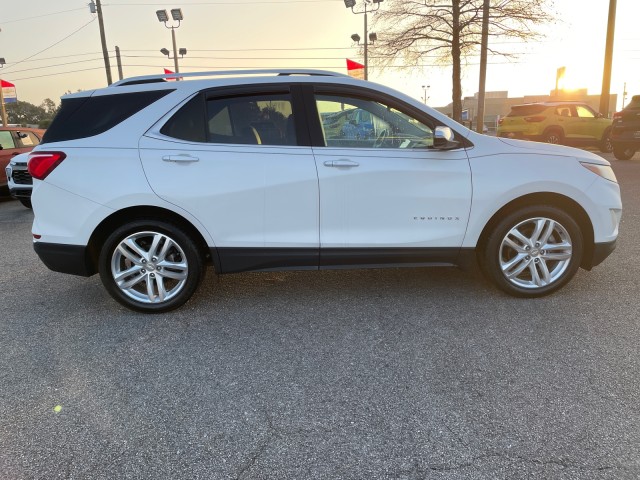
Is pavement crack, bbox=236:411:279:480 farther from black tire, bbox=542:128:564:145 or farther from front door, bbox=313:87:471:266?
black tire, bbox=542:128:564:145

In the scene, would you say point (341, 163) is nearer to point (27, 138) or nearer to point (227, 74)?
point (227, 74)

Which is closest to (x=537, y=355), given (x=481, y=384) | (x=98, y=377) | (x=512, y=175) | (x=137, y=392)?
(x=481, y=384)

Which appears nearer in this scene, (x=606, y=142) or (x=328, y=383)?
(x=328, y=383)

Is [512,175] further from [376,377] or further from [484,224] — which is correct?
[376,377]

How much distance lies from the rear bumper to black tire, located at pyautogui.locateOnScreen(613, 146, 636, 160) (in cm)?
1541

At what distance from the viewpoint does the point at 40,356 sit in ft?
10.6

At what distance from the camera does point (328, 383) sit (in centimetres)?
281

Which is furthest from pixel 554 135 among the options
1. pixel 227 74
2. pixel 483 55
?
pixel 227 74

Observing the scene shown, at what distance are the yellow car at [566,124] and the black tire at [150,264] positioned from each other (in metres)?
15.8

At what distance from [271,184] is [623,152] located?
14907 millimetres

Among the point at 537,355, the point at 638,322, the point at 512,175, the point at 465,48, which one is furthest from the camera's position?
the point at 465,48

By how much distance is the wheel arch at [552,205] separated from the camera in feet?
12.8

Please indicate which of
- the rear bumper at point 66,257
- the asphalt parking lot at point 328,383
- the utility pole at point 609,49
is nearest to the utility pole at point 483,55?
the utility pole at point 609,49

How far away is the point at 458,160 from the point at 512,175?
17.8 inches
